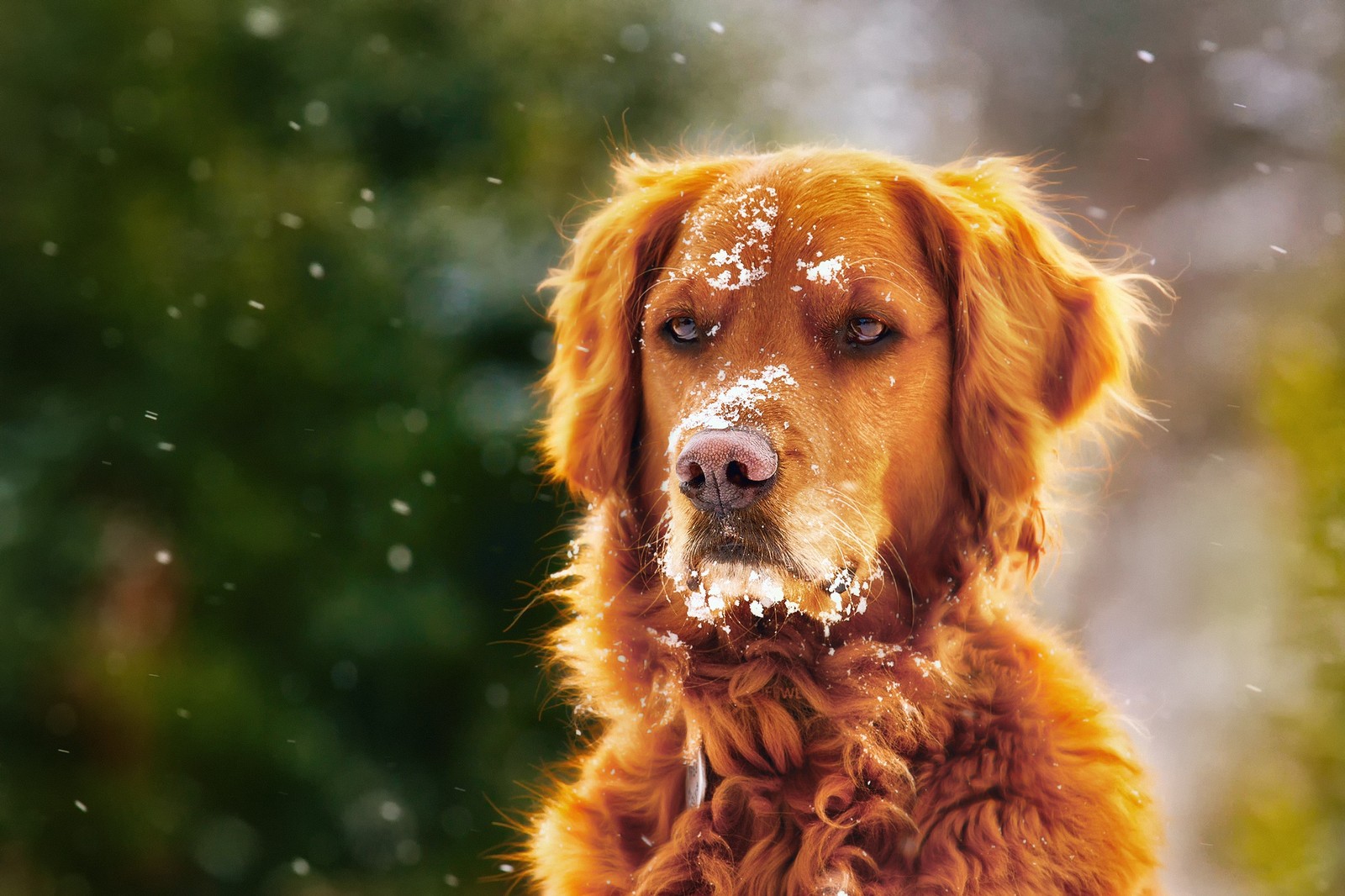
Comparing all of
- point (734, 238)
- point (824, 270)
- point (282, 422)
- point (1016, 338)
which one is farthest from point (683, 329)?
point (282, 422)

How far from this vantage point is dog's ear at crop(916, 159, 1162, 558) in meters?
2.47

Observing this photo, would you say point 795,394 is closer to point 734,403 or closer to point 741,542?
A: point 734,403

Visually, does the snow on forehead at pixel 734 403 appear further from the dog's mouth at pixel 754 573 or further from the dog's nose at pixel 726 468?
the dog's mouth at pixel 754 573

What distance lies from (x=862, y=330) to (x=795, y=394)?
0.26 meters

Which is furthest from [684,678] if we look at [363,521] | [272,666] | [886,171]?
[272,666]

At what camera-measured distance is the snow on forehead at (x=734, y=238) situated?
2.45 metres

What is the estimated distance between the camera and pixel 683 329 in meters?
2.54

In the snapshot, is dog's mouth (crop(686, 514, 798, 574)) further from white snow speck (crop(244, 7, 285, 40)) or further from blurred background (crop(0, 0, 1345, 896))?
white snow speck (crop(244, 7, 285, 40))

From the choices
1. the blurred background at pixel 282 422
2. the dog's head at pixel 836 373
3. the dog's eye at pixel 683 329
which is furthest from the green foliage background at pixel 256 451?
the dog's eye at pixel 683 329

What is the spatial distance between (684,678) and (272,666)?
3539mm

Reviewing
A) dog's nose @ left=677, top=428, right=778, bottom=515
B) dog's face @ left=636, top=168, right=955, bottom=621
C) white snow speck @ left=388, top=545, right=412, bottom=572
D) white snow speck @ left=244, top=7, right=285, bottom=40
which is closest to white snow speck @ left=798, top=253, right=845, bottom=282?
dog's face @ left=636, top=168, right=955, bottom=621

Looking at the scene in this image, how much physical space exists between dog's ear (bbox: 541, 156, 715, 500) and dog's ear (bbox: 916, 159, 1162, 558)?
687 millimetres

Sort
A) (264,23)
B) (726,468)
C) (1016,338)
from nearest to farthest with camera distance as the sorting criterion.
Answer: (726,468), (1016,338), (264,23)

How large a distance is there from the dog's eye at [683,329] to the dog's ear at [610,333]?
0.66ft
